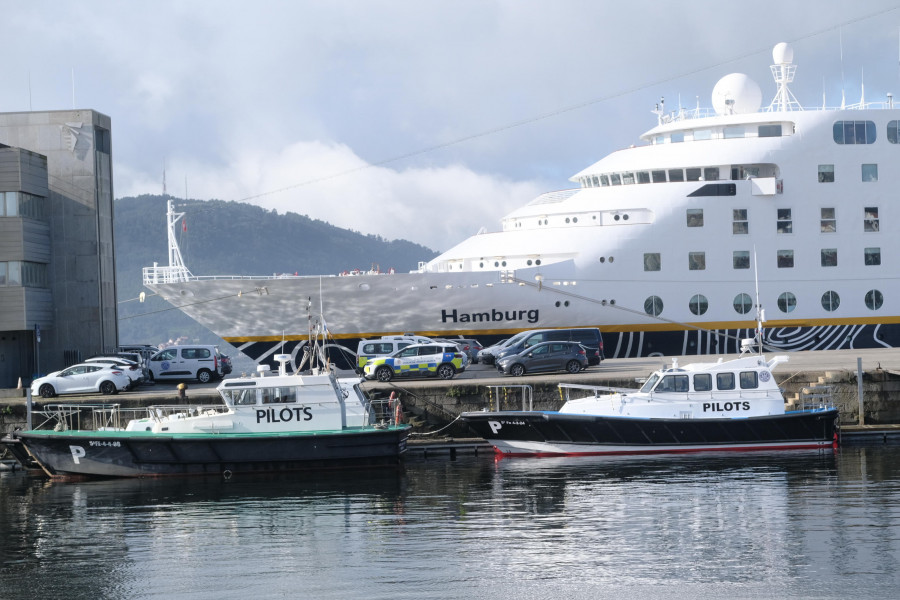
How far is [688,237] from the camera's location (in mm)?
A: 45906

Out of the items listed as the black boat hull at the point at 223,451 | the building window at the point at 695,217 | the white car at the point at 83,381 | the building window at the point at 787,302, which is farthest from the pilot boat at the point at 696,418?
the building window at the point at 787,302

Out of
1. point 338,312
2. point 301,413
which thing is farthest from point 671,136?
point 301,413

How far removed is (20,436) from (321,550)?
12.5 meters

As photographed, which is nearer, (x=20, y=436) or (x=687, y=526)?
(x=687, y=526)

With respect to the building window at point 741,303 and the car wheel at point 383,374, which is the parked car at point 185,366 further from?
the building window at point 741,303

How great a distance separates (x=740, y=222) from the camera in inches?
1831

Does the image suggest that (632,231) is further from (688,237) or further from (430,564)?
(430,564)

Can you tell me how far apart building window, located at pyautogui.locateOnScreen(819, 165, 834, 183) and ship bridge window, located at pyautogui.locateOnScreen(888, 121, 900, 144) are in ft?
10.2

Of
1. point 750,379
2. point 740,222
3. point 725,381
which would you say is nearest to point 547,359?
point 725,381

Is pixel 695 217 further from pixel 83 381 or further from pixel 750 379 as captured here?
pixel 83 381

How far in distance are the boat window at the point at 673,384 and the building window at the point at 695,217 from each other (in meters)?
19.5

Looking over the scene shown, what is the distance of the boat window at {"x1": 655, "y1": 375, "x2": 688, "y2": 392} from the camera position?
90.9 feet

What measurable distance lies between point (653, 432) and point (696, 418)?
1.15 metres

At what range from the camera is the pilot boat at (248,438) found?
26.4 m
